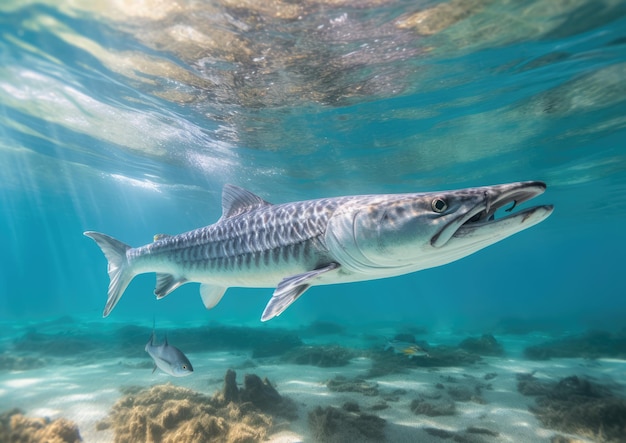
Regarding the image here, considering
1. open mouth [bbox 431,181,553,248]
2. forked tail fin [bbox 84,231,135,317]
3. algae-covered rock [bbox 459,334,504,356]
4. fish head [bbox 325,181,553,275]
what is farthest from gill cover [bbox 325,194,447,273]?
algae-covered rock [bbox 459,334,504,356]

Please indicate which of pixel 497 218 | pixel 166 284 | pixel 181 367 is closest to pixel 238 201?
pixel 166 284

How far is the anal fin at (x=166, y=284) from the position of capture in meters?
A: 6.13

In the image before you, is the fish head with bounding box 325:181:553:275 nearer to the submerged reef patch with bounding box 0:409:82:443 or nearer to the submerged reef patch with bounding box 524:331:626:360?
the submerged reef patch with bounding box 0:409:82:443

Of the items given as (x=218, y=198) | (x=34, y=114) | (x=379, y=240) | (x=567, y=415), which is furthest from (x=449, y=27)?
(x=218, y=198)

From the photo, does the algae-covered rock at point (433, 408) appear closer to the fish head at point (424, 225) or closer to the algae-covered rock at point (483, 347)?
the fish head at point (424, 225)

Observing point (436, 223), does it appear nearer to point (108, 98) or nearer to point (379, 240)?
point (379, 240)

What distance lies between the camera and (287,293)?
3.53 metres

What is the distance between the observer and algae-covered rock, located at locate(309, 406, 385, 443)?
474cm

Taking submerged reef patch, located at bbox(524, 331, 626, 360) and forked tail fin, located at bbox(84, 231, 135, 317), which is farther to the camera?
submerged reef patch, located at bbox(524, 331, 626, 360)

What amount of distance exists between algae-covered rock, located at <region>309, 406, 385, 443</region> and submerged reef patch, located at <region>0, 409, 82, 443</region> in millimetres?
3417

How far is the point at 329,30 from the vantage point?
862cm

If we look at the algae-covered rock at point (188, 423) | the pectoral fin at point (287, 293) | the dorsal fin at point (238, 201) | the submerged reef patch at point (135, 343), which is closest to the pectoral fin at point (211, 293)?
the dorsal fin at point (238, 201)

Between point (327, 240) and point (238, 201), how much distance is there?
2670 millimetres

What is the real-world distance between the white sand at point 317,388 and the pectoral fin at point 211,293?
2341 mm
